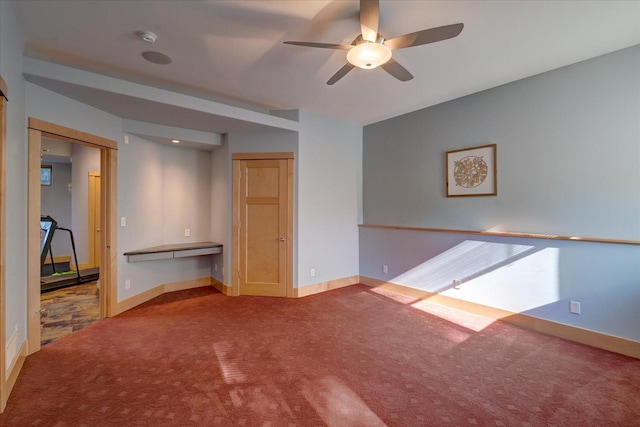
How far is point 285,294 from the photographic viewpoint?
4191 millimetres

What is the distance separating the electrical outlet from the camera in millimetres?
2795

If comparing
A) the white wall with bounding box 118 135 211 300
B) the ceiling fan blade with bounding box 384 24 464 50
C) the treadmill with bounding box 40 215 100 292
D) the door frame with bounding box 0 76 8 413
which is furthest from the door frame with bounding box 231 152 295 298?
the treadmill with bounding box 40 215 100 292

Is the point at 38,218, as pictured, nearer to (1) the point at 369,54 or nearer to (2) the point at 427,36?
(1) the point at 369,54

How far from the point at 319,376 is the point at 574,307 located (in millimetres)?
2685

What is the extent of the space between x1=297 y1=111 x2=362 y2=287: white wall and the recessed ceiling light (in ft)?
6.29

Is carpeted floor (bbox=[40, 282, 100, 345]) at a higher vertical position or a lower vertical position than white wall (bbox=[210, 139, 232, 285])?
lower

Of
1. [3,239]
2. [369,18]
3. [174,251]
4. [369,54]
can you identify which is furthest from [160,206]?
[369,18]

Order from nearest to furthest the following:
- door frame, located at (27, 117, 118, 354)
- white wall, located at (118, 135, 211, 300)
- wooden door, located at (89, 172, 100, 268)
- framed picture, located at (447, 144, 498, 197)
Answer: door frame, located at (27, 117, 118, 354) → framed picture, located at (447, 144, 498, 197) → white wall, located at (118, 135, 211, 300) → wooden door, located at (89, 172, 100, 268)

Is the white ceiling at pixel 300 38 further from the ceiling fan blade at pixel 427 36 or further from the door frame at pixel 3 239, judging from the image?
the door frame at pixel 3 239

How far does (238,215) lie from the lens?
4254mm

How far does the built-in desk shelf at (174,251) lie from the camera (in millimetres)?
3734

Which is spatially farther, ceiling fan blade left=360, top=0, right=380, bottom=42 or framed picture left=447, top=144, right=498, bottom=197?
framed picture left=447, top=144, right=498, bottom=197

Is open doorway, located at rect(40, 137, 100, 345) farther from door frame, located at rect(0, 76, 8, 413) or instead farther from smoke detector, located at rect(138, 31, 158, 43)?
smoke detector, located at rect(138, 31, 158, 43)

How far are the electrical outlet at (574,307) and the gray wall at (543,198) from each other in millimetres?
50
